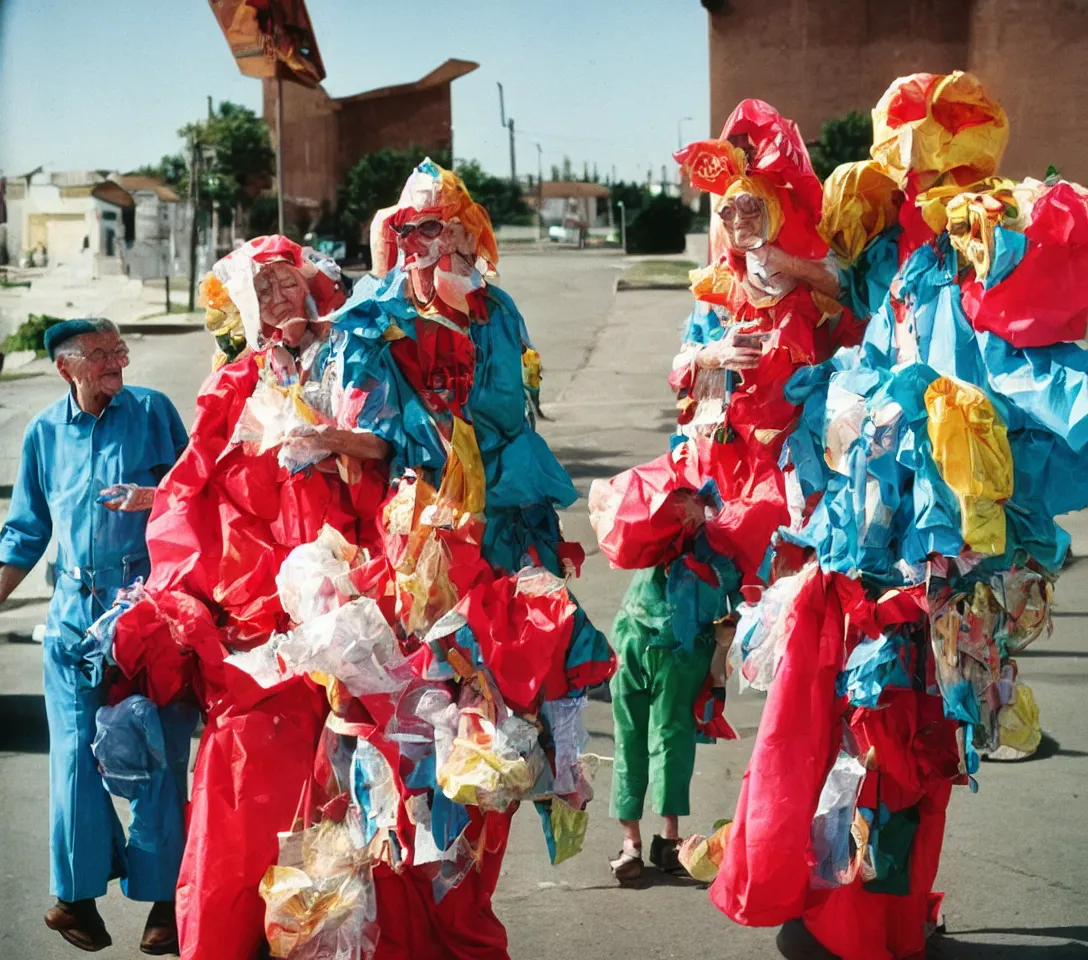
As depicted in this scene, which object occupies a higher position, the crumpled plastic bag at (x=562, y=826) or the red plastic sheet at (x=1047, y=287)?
the red plastic sheet at (x=1047, y=287)

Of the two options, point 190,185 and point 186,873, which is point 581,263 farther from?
point 186,873

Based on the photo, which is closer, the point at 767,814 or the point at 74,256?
the point at 767,814

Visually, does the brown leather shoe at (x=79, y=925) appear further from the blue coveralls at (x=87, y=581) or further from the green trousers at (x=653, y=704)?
the green trousers at (x=653, y=704)

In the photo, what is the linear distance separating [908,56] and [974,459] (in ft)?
62.4

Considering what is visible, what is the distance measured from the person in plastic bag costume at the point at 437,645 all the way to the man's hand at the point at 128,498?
702 mm

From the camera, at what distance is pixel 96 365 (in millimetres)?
4297

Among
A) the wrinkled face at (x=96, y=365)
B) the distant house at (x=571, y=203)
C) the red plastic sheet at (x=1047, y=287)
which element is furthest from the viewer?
the distant house at (x=571, y=203)

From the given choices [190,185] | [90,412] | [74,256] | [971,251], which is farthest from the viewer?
[190,185]

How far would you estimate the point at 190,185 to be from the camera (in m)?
25.0

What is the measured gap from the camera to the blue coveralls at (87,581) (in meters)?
4.03

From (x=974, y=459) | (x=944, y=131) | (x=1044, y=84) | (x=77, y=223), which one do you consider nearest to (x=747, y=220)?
(x=944, y=131)

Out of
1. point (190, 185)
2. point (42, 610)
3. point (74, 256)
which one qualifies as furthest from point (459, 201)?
point (190, 185)

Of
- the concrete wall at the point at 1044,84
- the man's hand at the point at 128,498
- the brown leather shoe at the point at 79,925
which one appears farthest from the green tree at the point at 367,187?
the brown leather shoe at the point at 79,925

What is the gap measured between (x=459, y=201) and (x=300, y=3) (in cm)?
545
